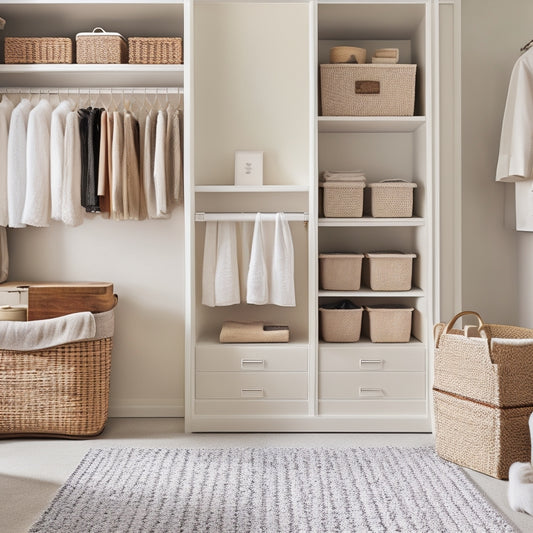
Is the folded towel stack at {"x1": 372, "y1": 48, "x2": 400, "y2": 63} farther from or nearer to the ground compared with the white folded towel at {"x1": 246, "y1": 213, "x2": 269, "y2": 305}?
farther from the ground

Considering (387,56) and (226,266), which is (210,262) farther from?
(387,56)

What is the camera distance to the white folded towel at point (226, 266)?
11.0ft

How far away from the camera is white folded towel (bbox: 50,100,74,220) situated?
132 inches

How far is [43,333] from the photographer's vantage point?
3.12 metres

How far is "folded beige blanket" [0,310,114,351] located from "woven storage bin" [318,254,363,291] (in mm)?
1175

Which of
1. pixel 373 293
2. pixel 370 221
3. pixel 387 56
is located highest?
pixel 387 56

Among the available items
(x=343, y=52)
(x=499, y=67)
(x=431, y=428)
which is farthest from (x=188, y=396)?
(x=499, y=67)

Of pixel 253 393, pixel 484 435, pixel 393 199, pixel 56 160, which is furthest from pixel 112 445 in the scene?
pixel 393 199

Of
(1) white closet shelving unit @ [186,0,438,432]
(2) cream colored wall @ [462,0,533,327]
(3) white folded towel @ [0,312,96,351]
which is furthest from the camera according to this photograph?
(2) cream colored wall @ [462,0,533,327]

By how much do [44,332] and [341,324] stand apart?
143 cm

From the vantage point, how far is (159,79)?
351 cm

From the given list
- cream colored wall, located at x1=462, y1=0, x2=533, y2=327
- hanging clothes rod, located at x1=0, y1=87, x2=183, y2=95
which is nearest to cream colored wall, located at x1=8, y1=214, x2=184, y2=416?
hanging clothes rod, located at x1=0, y1=87, x2=183, y2=95

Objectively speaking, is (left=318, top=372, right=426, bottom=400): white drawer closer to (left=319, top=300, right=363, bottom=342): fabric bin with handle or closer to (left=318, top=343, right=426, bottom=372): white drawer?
(left=318, top=343, right=426, bottom=372): white drawer

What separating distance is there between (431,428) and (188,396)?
1203 mm
